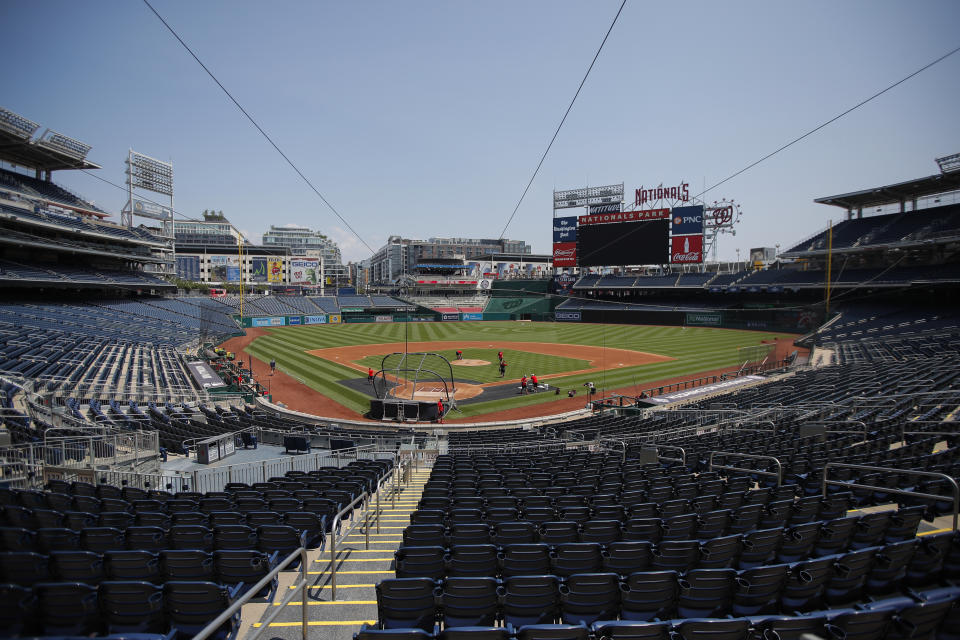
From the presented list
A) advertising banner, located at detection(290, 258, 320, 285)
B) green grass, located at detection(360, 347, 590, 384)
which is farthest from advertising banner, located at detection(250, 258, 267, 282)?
green grass, located at detection(360, 347, 590, 384)

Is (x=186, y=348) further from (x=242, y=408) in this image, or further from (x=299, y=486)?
(x=299, y=486)

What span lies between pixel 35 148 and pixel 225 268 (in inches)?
3505

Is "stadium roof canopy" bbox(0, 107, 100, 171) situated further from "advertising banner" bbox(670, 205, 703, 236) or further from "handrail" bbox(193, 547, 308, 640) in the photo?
"advertising banner" bbox(670, 205, 703, 236)

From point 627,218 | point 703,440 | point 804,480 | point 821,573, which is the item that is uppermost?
point 627,218

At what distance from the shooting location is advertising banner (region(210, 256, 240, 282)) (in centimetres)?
12400

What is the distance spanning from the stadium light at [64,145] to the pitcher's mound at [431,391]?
4422 cm

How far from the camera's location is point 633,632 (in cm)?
328

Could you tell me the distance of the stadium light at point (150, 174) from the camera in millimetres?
58900

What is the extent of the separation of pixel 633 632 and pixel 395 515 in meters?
6.89

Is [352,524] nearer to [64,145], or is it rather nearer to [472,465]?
[472,465]

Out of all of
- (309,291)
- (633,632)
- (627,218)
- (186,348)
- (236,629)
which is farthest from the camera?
(309,291)

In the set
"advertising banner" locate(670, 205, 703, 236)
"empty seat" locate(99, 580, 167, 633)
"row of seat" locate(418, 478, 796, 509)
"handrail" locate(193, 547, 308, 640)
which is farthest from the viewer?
"advertising banner" locate(670, 205, 703, 236)

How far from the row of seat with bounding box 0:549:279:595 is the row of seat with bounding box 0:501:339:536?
51.4 inches

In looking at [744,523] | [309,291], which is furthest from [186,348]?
[309,291]
